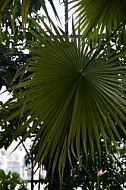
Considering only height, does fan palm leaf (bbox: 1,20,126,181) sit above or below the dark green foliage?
above

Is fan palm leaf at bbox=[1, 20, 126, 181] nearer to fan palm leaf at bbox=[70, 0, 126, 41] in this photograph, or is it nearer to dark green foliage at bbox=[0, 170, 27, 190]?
fan palm leaf at bbox=[70, 0, 126, 41]

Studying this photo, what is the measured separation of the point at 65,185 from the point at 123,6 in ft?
2.36

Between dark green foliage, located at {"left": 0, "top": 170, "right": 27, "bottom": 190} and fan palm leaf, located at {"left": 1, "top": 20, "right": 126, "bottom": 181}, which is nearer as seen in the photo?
fan palm leaf, located at {"left": 1, "top": 20, "right": 126, "bottom": 181}

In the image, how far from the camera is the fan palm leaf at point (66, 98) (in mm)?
911

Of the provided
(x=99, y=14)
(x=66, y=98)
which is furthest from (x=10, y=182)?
(x=99, y=14)

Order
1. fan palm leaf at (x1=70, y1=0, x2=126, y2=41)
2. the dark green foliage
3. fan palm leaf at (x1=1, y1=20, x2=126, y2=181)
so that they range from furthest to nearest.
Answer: the dark green foliage, fan palm leaf at (x1=70, y1=0, x2=126, y2=41), fan palm leaf at (x1=1, y1=20, x2=126, y2=181)

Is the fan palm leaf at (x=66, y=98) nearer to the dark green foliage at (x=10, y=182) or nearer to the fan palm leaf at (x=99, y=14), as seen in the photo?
the fan palm leaf at (x=99, y=14)

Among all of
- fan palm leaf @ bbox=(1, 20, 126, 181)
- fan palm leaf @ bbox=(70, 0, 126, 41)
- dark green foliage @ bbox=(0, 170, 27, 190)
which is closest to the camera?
fan palm leaf @ bbox=(1, 20, 126, 181)

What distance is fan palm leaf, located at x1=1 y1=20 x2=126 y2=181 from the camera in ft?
2.99

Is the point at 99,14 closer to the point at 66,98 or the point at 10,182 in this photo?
the point at 66,98

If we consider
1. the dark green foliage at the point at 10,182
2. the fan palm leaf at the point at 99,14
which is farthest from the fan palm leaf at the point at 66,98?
the dark green foliage at the point at 10,182

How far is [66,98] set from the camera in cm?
93

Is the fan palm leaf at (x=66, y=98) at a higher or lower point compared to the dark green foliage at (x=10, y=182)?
higher

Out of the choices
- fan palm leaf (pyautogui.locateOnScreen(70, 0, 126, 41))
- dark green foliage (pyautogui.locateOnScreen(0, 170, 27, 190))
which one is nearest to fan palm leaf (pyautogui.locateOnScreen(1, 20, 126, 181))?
fan palm leaf (pyautogui.locateOnScreen(70, 0, 126, 41))
